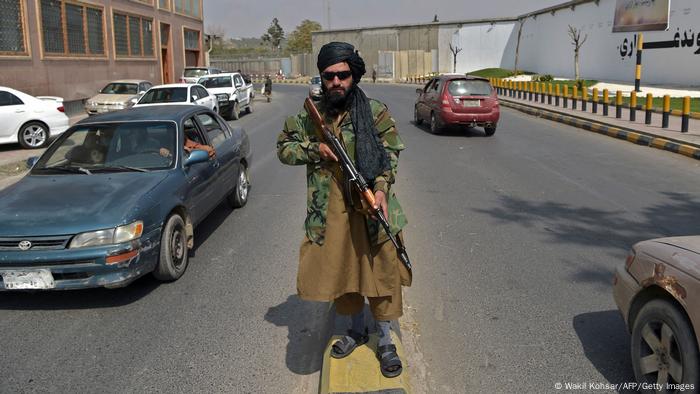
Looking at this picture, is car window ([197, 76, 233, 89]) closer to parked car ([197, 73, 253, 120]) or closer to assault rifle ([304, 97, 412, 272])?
parked car ([197, 73, 253, 120])

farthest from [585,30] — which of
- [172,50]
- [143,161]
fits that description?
[143,161]

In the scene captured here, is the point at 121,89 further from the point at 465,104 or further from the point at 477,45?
the point at 477,45

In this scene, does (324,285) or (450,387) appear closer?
(324,285)

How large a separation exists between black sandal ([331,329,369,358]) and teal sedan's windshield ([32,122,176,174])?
304cm

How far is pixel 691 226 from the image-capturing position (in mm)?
6918

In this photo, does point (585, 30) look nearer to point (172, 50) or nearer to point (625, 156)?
point (172, 50)

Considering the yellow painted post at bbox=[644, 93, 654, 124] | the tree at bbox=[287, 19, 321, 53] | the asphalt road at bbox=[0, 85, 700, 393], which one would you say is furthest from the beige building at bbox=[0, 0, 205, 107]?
the tree at bbox=[287, 19, 321, 53]

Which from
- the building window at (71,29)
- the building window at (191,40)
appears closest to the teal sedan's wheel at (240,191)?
the building window at (71,29)

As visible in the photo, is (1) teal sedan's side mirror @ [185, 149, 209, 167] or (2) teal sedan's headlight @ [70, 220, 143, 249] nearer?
(2) teal sedan's headlight @ [70, 220, 143, 249]

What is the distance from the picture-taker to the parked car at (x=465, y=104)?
15.7m

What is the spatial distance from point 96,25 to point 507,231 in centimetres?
2447

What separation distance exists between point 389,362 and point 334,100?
1457mm

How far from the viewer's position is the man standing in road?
3.12m

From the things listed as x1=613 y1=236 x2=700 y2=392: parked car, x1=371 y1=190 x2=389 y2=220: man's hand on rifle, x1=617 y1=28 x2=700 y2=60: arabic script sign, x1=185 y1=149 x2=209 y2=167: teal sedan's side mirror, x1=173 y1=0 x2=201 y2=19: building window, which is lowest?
x1=613 y1=236 x2=700 y2=392: parked car
